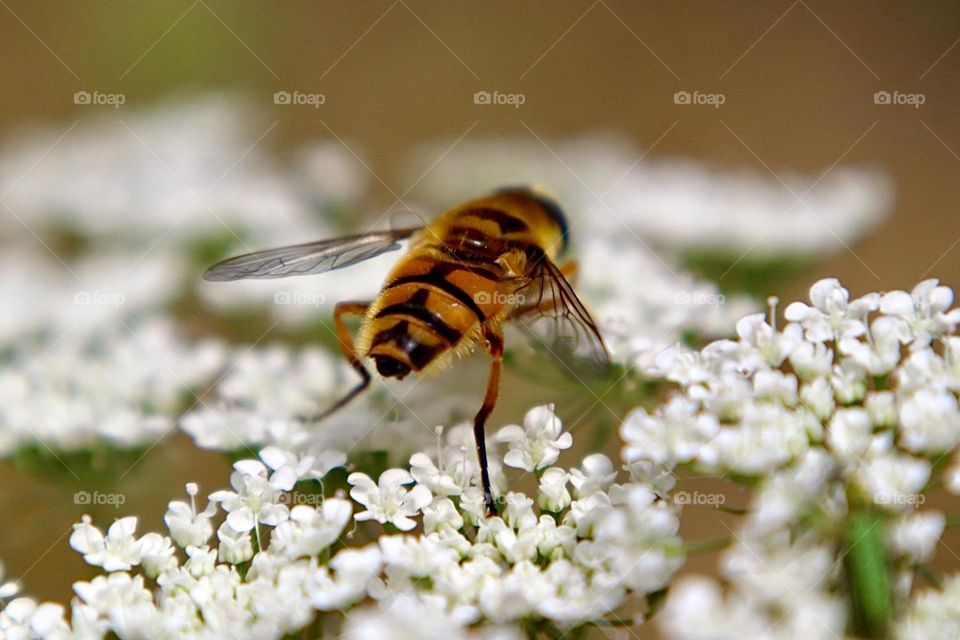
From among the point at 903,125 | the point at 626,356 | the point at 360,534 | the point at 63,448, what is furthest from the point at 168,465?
the point at 903,125

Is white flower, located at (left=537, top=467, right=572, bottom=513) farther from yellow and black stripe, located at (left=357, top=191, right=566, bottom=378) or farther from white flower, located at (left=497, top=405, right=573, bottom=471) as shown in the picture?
yellow and black stripe, located at (left=357, top=191, right=566, bottom=378)

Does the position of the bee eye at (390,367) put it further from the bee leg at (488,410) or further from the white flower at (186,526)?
the white flower at (186,526)

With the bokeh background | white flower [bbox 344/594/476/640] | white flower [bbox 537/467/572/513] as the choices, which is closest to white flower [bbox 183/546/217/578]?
white flower [bbox 344/594/476/640]

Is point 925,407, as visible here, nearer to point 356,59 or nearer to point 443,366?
point 443,366

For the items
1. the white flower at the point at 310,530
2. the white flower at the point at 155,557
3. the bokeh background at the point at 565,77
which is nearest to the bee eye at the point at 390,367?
the white flower at the point at 310,530

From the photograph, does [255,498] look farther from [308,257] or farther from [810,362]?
[810,362]

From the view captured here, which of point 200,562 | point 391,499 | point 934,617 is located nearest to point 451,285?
point 391,499
